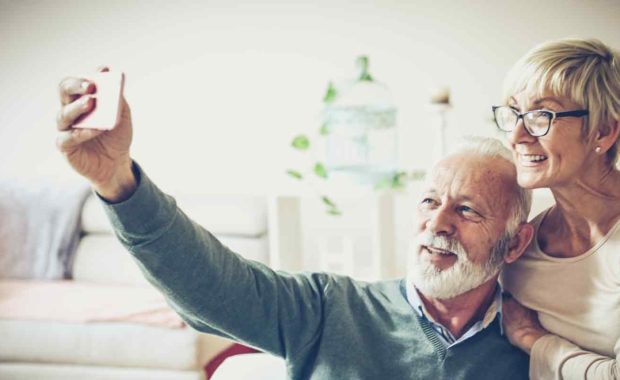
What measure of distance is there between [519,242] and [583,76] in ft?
1.17

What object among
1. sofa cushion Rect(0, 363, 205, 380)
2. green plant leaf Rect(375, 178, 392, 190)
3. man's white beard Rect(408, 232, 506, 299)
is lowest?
sofa cushion Rect(0, 363, 205, 380)

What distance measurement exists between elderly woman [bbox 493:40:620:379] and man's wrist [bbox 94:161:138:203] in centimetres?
68

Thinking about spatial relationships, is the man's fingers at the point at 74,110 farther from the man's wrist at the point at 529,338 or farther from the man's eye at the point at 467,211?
the man's wrist at the point at 529,338

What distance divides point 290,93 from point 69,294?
1.40 meters

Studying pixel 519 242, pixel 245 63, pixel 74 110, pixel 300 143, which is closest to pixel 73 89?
pixel 74 110

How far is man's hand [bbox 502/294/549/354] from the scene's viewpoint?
1396 mm

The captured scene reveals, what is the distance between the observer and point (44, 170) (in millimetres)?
4172

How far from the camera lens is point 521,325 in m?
1.43

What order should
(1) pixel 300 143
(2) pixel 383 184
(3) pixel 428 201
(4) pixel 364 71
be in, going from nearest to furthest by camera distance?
(3) pixel 428 201 < (2) pixel 383 184 < (4) pixel 364 71 < (1) pixel 300 143

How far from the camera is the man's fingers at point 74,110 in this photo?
1039 millimetres

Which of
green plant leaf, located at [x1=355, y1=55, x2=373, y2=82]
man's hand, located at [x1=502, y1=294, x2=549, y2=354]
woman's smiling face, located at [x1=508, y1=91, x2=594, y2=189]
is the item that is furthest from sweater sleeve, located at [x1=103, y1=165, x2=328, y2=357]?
green plant leaf, located at [x1=355, y1=55, x2=373, y2=82]

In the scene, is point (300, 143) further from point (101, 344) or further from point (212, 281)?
point (212, 281)

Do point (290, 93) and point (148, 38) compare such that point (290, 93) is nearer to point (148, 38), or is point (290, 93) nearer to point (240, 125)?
point (240, 125)

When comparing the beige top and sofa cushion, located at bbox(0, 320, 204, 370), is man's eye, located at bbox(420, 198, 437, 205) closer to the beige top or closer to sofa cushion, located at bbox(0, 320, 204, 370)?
the beige top
